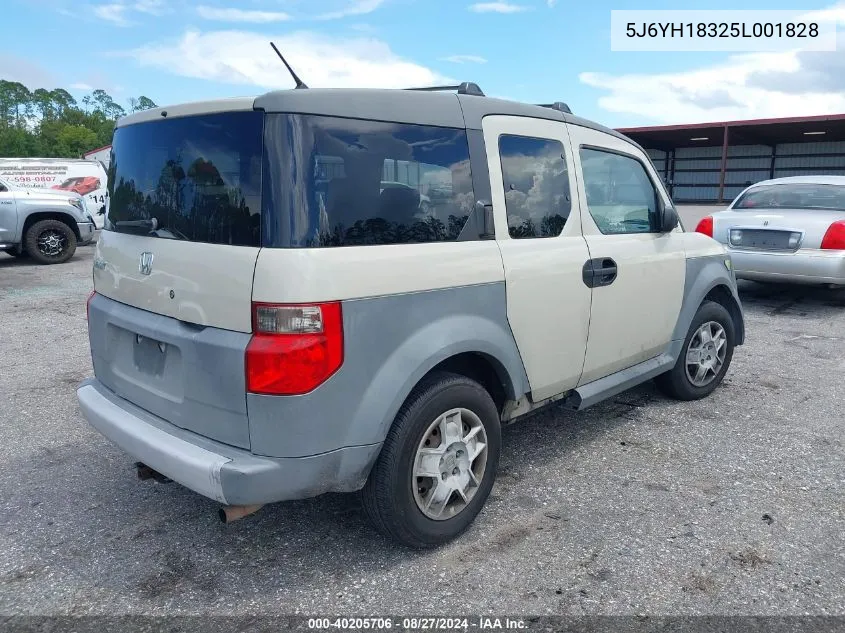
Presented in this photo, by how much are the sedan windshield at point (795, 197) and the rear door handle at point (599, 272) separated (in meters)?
6.03

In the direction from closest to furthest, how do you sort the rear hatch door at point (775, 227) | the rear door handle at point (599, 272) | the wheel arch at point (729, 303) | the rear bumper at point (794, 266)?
the rear door handle at point (599, 272)
the wheel arch at point (729, 303)
the rear bumper at point (794, 266)
the rear hatch door at point (775, 227)

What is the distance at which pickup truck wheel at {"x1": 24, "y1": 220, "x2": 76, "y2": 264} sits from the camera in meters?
12.0

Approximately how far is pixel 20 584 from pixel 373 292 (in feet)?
6.16

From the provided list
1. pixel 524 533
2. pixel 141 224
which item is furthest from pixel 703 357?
pixel 141 224

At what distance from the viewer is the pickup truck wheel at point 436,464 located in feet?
8.46

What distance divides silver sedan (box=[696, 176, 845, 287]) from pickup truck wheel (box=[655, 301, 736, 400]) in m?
3.46

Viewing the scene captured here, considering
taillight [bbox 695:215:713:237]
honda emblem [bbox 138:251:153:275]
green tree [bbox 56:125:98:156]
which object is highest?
green tree [bbox 56:125:98:156]

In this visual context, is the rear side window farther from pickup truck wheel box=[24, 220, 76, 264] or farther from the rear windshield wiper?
pickup truck wheel box=[24, 220, 76, 264]

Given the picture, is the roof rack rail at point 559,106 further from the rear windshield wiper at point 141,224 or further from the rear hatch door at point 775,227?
the rear hatch door at point 775,227

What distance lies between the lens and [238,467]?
2.30 metres

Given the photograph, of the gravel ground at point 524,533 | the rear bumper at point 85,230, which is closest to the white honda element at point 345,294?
the gravel ground at point 524,533

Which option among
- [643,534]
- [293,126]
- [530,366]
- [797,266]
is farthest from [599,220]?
[797,266]

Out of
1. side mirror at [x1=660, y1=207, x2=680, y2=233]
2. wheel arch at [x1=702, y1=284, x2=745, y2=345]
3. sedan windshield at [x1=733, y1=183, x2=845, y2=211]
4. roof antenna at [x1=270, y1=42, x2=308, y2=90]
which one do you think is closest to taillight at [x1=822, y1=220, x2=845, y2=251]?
sedan windshield at [x1=733, y1=183, x2=845, y2=211]

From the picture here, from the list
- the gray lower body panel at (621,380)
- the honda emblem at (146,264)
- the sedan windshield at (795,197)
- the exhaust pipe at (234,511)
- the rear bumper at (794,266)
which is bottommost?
the exhaust pipe at (234,511)
